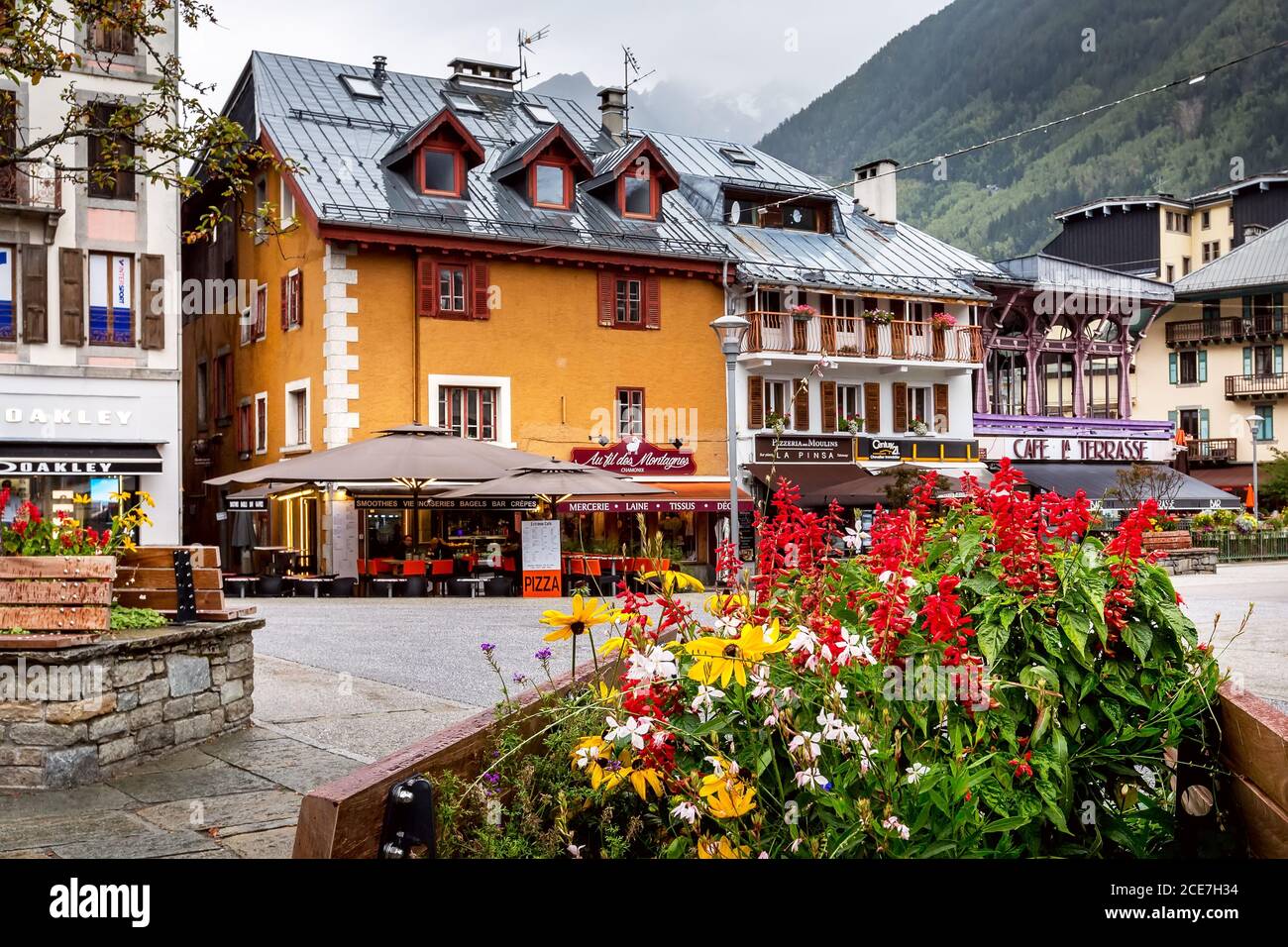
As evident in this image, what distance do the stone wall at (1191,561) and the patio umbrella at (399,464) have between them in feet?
48.6

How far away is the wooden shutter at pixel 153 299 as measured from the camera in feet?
89.7

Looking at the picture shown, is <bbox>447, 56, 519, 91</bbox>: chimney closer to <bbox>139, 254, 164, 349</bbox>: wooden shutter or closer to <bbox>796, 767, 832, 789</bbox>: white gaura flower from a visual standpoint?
<bbox>139, 254, 164, 349</bbox>: wooden shutter

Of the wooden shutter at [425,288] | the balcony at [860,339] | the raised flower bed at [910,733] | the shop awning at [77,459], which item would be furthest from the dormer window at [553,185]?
the raised flower bed at [910,733]

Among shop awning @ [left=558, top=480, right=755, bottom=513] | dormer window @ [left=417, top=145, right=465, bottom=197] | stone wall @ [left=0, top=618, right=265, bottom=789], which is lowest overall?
stone wall @ [left=0, top=618, right=265, bottom=789]

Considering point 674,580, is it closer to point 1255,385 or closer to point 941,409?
point 941,409

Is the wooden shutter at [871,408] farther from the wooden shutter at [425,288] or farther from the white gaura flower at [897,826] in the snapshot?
the white gaura flower at [897,826]

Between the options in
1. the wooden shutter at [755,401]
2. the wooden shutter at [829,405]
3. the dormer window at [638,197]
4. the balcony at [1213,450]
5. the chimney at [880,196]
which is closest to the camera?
the dormer window at [638,197]

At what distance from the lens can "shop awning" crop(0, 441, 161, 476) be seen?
25.8m

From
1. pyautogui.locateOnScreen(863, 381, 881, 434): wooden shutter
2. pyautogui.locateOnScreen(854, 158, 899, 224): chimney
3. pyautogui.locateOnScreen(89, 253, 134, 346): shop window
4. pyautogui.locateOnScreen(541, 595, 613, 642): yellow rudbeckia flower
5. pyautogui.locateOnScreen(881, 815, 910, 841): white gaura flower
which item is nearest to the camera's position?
pyautogui.locateOnScreen(881, 815, 910, 841): white gaura flower

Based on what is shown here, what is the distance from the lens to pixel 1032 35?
37938mm

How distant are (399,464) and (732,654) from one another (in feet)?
60.5

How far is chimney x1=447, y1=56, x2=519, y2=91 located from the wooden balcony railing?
32.5 m

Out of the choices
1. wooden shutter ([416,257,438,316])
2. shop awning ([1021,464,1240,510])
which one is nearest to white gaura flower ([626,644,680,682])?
wooden shutter ([416,257,438,316])

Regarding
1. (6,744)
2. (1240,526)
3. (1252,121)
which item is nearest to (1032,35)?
(1252,121)
